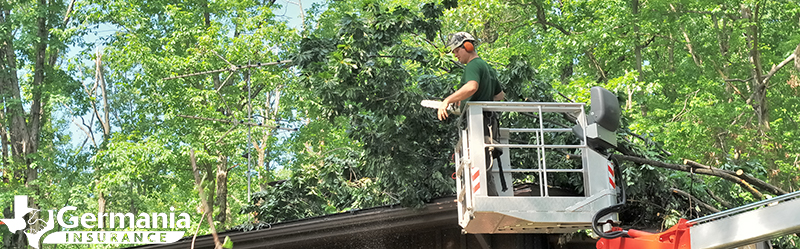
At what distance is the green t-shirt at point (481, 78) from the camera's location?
5945 millimetres

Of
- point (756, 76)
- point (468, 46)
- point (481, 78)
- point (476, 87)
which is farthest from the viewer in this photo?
point (756, 76)

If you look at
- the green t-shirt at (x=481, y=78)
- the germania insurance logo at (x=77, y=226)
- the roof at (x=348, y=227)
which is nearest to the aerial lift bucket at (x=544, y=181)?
the green t-shirt at (x=481, y=78)

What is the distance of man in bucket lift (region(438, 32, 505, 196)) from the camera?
5.86m

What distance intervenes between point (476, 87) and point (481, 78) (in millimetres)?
285

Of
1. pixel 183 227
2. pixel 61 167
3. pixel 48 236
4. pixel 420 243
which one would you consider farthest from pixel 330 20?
pixel 420 243

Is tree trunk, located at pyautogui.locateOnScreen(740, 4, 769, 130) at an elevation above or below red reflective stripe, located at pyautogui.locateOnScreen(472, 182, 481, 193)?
above

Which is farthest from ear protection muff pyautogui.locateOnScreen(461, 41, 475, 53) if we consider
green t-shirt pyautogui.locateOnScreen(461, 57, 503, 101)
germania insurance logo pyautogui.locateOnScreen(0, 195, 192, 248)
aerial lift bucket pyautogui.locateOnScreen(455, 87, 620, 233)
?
germania insurance logo pyautogui.locateOnScreen(0, 195, 192, 248)

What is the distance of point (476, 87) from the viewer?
5.85 metres

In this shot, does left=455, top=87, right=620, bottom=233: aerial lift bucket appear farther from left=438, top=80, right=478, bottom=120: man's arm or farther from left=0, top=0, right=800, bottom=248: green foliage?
left=0, top=0, right=800, bottom=248: green foliage

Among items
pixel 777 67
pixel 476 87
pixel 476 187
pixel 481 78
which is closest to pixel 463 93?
pixel 476 87

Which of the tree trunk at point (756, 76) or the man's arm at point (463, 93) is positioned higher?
the tree trunk at point (756, 76)

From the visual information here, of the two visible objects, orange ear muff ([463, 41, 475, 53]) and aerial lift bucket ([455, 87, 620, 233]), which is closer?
aerial lift bucket ([455, 87, 620, 233])

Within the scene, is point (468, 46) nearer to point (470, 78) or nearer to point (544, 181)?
point (470, 78)

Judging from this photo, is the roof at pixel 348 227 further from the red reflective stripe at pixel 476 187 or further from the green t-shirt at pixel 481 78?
the red reflective stripe at pixel 476 187
